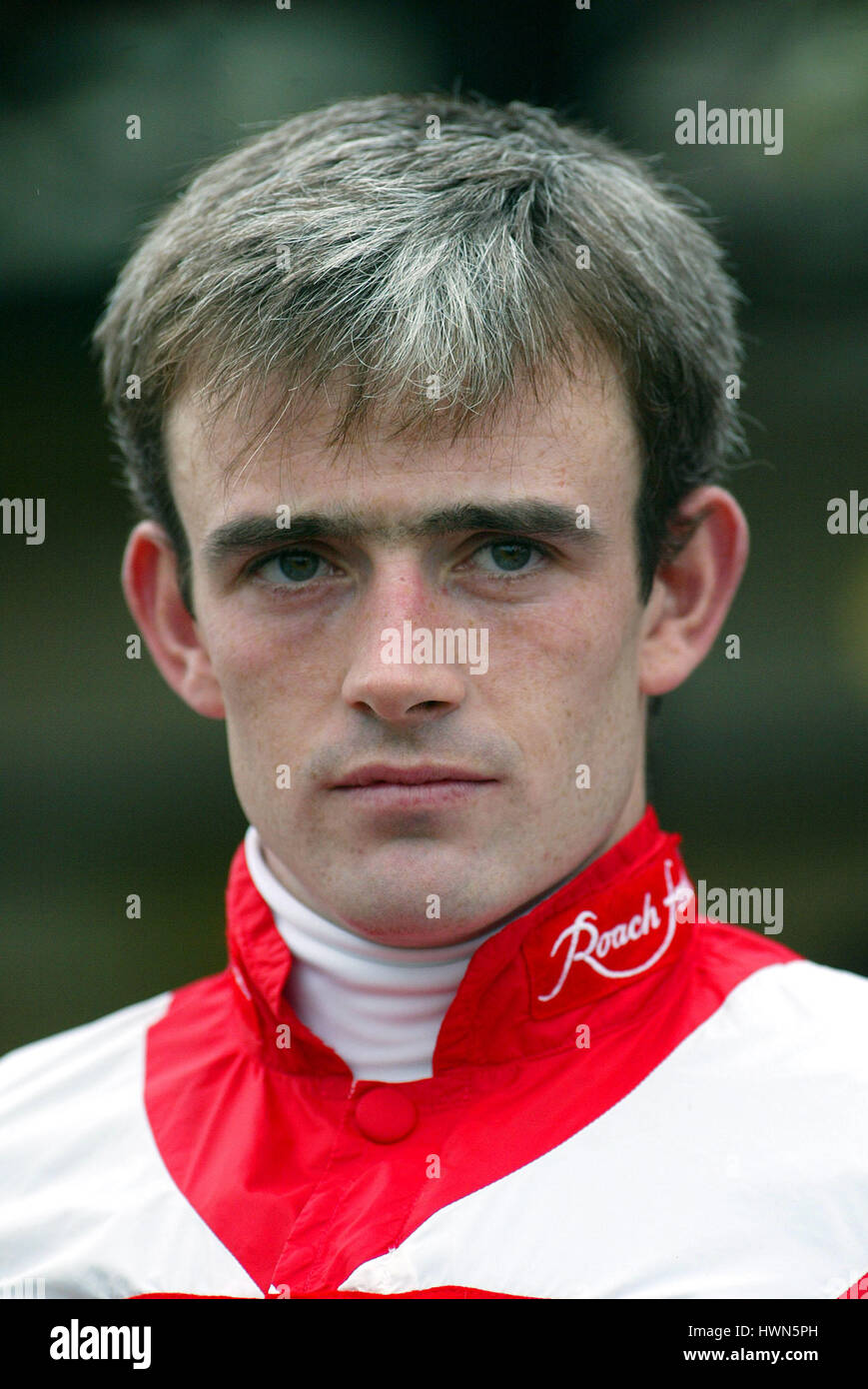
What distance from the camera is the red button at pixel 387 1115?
168cm

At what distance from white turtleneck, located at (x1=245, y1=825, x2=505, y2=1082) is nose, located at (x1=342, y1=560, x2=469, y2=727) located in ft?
1.05

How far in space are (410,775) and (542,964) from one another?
0.29 metres

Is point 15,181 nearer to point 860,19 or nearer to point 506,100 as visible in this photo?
point 506,100

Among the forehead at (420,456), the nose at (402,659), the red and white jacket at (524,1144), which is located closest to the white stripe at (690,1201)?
the red and white jacket at (524,1144)

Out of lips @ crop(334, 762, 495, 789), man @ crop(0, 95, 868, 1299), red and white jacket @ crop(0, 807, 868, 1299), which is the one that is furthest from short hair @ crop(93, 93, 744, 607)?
red and white jacket @ crop(0, 807, 868, 1299)

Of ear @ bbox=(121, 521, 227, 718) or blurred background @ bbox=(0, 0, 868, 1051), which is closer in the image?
ear @ bbox=(121, 521, 227, 718)

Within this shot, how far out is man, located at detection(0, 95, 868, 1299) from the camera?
161 centimetres

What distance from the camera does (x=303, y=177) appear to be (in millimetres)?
1875

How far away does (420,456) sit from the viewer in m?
1.64

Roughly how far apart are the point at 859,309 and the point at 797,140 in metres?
0.39
